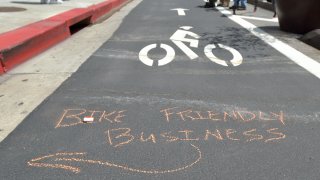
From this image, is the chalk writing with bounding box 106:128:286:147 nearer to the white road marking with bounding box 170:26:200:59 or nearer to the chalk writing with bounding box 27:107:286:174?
the chalk writing with bounding box 27:107:286:174

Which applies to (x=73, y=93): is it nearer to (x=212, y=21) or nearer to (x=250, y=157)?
(x=250, y=157)

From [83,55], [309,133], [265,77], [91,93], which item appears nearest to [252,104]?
[309,133]

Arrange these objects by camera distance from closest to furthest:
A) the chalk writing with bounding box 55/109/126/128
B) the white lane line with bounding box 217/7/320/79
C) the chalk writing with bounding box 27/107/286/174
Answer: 1. the chalk writing with bounding box 27/107/286/174
2. the chalk writing with bounding box 55/109/126/128
3. the white lane line with bounding box 217/7/320/79

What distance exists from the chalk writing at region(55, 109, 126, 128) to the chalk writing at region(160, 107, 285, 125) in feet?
2.20

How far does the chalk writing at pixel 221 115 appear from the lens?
503 centimetres

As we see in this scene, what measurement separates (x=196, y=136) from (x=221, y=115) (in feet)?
2.59

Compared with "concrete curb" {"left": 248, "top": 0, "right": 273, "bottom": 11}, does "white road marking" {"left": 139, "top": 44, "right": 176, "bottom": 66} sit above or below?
above

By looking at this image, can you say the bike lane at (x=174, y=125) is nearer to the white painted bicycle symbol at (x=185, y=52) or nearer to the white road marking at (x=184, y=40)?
Result: the white painted bicycle symbol at (x=185, y=52)

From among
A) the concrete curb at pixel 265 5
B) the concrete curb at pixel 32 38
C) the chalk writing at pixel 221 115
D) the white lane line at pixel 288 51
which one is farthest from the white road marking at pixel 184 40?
the concrete curb at pixel 265 5

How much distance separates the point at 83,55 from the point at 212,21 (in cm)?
709

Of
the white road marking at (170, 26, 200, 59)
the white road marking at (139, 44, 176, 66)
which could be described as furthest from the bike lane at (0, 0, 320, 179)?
the white road marking at (170, 26, 200, 59)

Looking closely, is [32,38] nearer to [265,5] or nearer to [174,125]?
[174,125]

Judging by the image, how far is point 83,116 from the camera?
518 centimetres

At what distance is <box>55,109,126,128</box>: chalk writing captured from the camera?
4.96m
